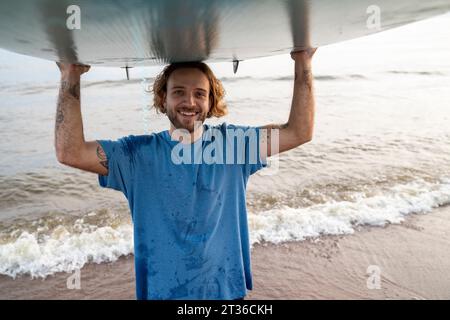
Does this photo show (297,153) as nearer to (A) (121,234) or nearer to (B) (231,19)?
(A) (121,234)

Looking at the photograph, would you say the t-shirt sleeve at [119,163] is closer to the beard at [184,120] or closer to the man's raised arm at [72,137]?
Result: the man's raised arm at [72,137]

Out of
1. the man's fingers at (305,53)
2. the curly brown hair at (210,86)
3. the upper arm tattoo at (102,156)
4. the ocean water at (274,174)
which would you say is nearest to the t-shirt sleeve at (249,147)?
the curly brown hair at (210,86)

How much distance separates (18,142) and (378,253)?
24.7 ft

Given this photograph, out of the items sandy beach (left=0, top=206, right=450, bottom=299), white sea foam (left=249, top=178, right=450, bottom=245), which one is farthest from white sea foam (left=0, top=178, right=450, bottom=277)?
sandy beach (left=0, top=206, right=450, bottom=299)

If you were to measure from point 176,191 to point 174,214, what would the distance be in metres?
0.11

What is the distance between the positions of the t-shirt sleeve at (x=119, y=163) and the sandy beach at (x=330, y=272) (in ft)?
6.36

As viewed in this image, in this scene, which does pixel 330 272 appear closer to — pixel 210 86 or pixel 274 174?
pixel 210 86

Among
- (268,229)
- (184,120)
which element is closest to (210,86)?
(184,120)

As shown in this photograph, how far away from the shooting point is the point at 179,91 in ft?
6.04

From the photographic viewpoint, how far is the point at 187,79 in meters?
1.85

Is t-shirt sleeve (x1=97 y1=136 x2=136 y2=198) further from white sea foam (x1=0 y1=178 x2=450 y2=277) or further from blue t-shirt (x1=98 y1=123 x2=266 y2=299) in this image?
white sea foam (x1=0 y1=178 x2=450 y2=277)

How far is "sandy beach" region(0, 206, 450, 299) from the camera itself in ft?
10.8

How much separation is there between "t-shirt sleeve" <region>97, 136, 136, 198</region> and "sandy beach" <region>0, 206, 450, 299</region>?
194 centimetres
